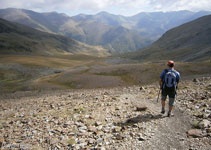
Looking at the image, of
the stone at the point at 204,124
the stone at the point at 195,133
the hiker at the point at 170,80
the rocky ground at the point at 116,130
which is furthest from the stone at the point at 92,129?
the stone at the point at 204,124

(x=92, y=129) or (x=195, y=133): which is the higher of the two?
(x=195, y=133)

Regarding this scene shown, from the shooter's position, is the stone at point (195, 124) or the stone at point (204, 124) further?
the stone at point (195, 124)

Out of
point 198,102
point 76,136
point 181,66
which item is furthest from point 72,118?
point 181,66

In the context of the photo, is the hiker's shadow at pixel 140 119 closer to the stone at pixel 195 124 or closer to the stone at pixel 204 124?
the stone at pixel 195 124

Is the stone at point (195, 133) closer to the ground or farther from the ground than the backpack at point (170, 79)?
closer to the ground

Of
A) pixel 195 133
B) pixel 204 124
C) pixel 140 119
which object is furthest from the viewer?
pixel 140 119

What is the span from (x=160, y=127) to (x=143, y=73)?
123 ft

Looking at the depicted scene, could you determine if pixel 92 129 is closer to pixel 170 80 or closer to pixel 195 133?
pixel 195 133

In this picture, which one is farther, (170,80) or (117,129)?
(170,80)

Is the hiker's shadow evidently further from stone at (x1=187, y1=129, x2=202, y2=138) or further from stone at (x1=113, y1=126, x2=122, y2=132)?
stone at (x1=187, y1=129, x2=202, y2=138)

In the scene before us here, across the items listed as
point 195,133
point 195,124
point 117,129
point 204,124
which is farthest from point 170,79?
point 117,129

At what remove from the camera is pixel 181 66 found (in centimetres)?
4916

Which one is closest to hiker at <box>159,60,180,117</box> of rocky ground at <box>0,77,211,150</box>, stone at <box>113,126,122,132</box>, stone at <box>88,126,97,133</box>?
rocky ground at <box>0,77,211,150</box>

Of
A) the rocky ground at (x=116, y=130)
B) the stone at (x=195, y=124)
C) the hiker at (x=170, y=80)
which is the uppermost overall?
the hiker at (x=170, y=80)
